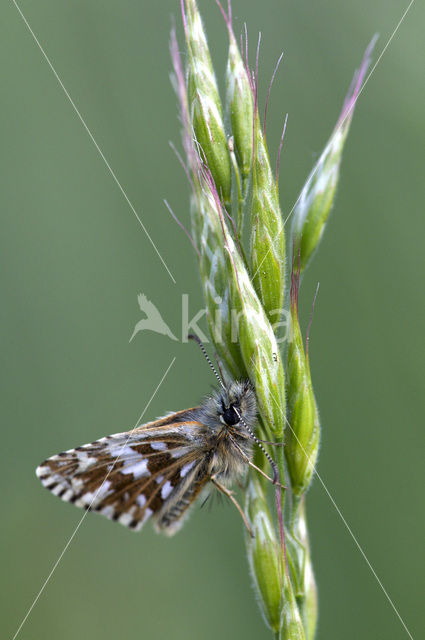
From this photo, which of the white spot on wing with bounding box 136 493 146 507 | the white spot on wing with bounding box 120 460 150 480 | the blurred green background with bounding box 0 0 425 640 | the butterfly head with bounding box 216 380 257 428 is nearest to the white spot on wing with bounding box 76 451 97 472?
the white spot on wing with bounding box 120 460 150 480

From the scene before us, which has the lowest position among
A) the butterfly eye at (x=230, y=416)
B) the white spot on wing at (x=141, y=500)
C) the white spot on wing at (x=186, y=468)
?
the white spot on wing at (x=141, y=500)

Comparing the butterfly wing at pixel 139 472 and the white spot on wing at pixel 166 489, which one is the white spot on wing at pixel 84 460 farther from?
the white spot on wing at pixel 166 489

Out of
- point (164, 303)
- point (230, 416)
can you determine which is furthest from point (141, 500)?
point (164, 303)

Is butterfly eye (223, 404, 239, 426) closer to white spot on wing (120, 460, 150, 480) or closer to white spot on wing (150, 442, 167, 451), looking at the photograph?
white spot on wing (150, 442, 167, 451)

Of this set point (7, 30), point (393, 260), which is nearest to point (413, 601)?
point (393, 260)

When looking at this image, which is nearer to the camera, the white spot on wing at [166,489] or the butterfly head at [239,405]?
the butterfly head at [239,405]

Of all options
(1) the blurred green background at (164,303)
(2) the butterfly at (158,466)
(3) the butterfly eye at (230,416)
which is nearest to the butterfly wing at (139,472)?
(2) the butterfly at (158,466)
